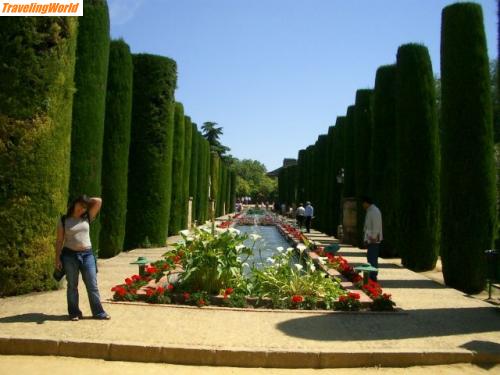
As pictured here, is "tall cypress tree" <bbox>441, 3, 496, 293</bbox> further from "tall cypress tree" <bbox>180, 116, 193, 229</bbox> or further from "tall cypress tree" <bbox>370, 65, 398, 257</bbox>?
"tall cypress tree" <bbox>180, 116, 193, 229</bbox>

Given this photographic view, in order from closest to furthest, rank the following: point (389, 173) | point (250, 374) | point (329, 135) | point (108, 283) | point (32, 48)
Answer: point (250, 374)
point (32, 48)
point (108, 283)
point (389, 173)
point (329, 135)

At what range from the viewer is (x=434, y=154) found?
1351 centimetres

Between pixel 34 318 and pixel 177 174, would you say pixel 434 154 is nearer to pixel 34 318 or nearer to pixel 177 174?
pixel 177 174

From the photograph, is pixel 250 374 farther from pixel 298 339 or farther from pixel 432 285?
pixel 432 285

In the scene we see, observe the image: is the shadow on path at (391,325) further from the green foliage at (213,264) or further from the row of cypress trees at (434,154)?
the row of cypress trees at (434,154)

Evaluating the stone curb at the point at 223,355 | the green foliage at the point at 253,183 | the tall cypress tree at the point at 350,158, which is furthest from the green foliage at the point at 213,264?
the green foliage at the point at 253,183

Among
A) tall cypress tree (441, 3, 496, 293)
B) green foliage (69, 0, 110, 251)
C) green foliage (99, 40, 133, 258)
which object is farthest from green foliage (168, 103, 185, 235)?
tall cypress tree (441, 3, 496, 293)

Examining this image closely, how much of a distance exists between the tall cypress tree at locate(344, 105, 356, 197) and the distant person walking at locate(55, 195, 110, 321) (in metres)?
15.1

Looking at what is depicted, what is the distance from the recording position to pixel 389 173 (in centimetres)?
1636

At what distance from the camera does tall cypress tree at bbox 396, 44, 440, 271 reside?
1327 centimetres

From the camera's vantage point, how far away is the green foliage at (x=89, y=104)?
38.5 ft

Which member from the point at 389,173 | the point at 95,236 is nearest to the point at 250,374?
the point at 95,236

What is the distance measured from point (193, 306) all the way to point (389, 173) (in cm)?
1054

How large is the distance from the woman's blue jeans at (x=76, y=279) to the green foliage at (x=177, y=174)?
13.4 m
